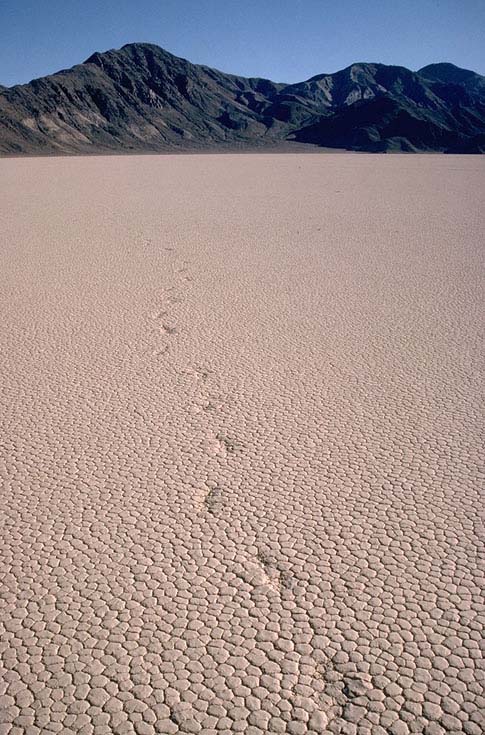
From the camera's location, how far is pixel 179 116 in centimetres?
8750

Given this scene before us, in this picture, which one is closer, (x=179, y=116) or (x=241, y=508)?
(x=241, y=508)

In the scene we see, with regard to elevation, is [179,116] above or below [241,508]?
above

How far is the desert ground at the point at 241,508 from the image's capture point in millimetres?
2049

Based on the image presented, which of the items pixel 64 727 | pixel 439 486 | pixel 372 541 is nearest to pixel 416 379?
pixel 439 486

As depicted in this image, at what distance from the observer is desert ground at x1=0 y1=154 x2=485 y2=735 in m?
2.05

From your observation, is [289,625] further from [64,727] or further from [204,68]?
[204,68]

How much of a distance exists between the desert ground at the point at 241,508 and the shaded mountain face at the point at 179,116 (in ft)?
202

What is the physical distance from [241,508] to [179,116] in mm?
90237

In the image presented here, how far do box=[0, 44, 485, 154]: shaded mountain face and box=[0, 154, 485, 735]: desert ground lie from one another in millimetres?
61633

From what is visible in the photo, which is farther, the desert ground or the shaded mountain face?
the shaded mountain face

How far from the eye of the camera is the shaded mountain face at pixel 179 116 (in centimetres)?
7119

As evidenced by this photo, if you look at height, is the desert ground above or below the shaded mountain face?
below

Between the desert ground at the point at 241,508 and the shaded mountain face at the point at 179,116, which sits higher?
the shaded mountain face at the point at 179,116

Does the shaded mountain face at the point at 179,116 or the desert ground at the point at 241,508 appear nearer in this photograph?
the desert ground at the point at 241,508
